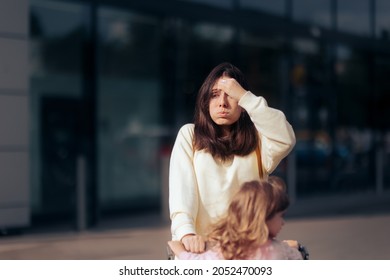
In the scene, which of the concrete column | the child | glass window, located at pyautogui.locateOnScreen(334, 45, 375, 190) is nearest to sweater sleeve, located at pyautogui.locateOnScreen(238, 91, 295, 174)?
the child

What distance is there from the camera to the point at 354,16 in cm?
1352

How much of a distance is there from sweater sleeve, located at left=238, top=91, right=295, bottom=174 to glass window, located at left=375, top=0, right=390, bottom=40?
1167 cm

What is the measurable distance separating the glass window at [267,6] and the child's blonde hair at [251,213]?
925 cm

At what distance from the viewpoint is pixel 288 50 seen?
492 inches

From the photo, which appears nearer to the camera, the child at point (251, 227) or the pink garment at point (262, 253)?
the child at point (251, 227)

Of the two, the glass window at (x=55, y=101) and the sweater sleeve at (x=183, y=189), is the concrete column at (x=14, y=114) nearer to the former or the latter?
the glass window at (x=55, y=101)

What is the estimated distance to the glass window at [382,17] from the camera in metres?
13.8

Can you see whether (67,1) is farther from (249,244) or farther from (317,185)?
(249,244)

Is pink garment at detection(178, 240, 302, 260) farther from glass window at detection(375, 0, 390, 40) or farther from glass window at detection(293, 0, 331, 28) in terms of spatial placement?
Result: glass window at detection(375, 0, 390, 40)

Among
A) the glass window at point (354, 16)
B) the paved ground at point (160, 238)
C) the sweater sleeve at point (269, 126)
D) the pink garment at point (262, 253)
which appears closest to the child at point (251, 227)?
the pink garment at point (262, 253)

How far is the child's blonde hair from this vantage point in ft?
8.34

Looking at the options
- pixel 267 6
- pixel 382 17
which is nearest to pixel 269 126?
pixel 267 6

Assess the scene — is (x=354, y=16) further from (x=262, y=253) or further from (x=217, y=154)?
(x=262, y=253)
